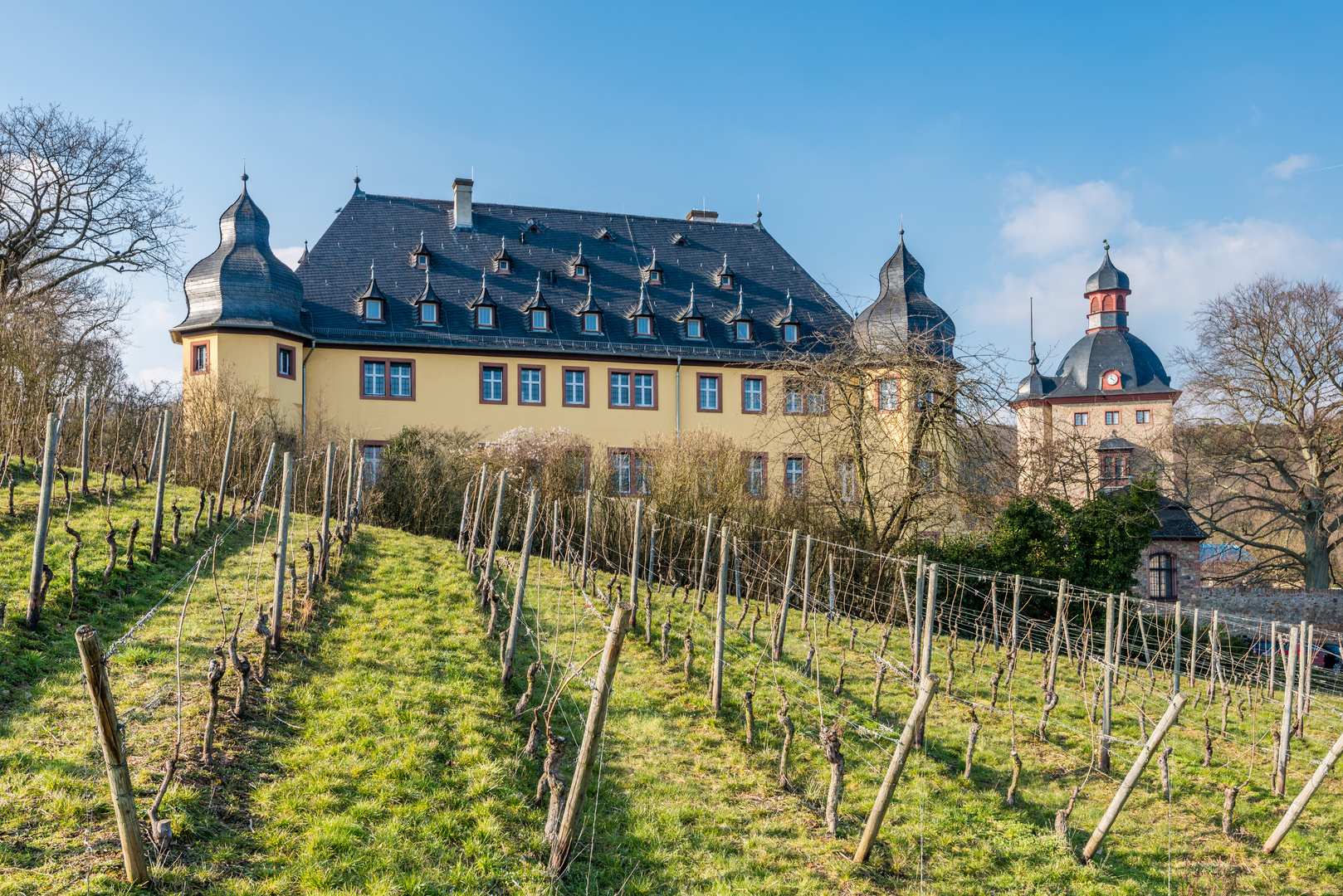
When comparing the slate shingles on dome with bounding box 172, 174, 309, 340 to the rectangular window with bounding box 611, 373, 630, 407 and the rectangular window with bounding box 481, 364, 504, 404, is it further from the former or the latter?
the rectangular window with bounding box 611, 373, 630, 407

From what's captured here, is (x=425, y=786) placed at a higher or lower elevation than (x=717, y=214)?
lower

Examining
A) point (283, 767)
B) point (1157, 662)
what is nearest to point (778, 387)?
point (1157, 662)

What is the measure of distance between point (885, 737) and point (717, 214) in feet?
87.8

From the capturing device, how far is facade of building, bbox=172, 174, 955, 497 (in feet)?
77.4

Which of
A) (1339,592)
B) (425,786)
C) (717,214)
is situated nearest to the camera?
(425,786)

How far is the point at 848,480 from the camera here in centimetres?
1964

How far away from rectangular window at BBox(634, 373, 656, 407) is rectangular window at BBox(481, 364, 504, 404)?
3683 mm

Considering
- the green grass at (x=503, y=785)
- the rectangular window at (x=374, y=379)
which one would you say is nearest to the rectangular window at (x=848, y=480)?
the green grass at (x=503, y=785)

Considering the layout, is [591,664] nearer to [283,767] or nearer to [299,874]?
[283,767]

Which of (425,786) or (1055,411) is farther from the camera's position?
(1055,411)

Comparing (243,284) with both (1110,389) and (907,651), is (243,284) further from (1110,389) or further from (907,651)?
(1110,389)

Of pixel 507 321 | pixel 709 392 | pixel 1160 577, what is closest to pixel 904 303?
pixel 709 392

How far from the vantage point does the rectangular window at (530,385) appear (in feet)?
84.4

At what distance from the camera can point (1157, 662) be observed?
1845cm
